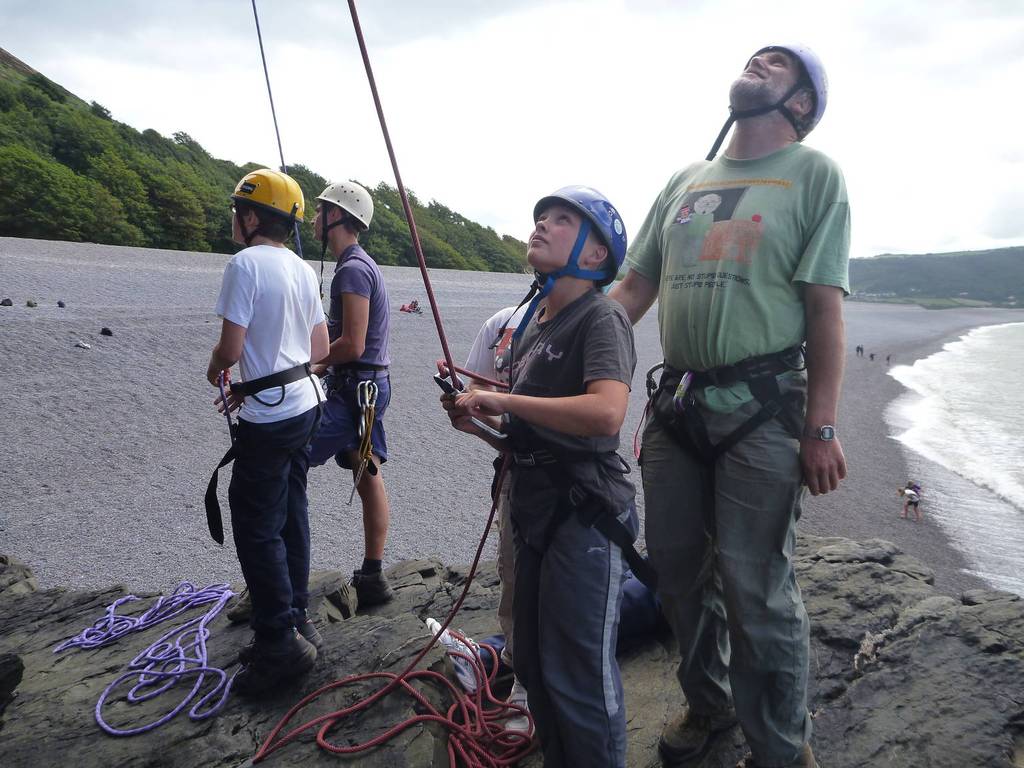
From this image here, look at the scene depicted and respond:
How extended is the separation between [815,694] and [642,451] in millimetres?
1359

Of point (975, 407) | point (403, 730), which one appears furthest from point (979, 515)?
point (975, 407)

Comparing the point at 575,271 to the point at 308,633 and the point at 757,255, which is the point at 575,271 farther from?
the point at 308,633

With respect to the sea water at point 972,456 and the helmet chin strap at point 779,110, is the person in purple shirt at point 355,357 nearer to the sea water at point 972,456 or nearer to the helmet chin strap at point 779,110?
the helmet chin strap at point 779,110

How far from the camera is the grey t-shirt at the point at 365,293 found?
11.4 feet

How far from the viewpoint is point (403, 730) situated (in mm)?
2354

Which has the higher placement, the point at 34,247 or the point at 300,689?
the point at 34,247

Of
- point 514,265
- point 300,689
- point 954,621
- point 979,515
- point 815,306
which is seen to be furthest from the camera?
point 514,265

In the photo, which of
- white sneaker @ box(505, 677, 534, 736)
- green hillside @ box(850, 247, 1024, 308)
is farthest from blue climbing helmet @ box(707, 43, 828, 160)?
green hillside @ box(850, 247, 1024, 308)

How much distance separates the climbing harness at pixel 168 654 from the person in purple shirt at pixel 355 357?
91 centimetres

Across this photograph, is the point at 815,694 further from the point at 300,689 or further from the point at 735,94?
the point at 735,94

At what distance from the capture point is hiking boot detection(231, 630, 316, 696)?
104 inches

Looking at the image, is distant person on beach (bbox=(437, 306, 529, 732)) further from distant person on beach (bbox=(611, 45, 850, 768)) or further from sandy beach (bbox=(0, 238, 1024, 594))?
sandy beach (bbox=(0, 238, 1024, 594))

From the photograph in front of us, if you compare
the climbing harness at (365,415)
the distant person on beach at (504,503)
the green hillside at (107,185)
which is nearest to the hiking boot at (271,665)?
the distant person on beach at (504,503)

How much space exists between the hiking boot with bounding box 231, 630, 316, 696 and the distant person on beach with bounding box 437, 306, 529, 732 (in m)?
0.88
